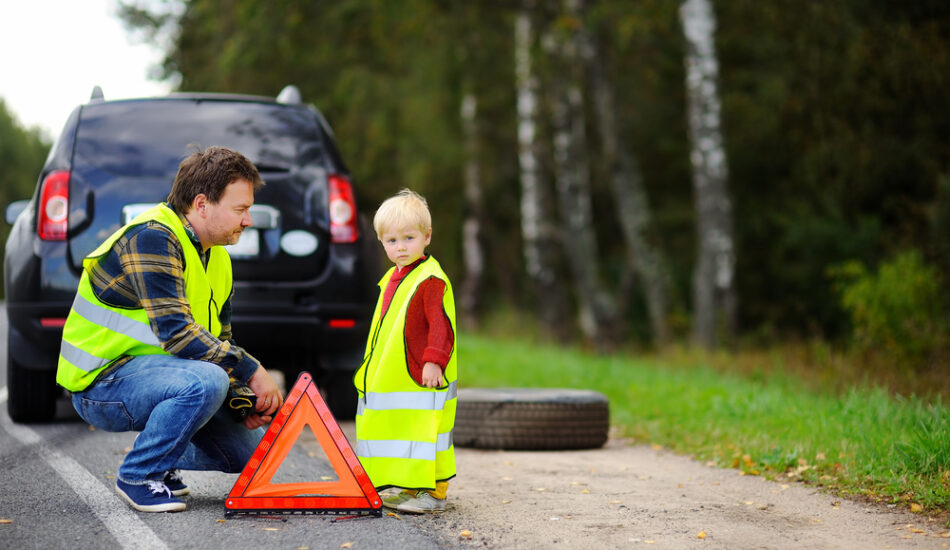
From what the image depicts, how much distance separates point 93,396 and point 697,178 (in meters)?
11.1

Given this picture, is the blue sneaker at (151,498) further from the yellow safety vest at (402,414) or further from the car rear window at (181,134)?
the car rear window at (181,134)

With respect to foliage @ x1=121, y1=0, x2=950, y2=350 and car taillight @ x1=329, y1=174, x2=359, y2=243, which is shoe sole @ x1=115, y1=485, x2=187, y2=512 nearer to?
car taillight @ x1=329, y1=174, x2=359, y2=243

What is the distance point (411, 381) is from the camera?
4.66 m

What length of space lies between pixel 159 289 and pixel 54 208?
2274 millimetres

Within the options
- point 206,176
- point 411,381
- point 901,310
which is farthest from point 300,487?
point 901,310

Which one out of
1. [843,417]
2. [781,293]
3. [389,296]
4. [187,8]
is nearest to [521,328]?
[781,293]

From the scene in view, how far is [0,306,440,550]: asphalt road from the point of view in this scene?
13.2 feet

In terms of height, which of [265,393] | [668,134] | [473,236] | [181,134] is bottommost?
[265,393]

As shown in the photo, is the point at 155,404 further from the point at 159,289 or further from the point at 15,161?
the point at 15,161

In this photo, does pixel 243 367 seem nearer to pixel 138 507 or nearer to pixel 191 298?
pixel 191 298

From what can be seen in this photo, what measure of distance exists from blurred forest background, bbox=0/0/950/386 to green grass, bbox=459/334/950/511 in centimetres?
292

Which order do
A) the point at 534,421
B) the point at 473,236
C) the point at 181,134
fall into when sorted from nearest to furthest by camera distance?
the point at 181,134
the point at 534,421
the point at 473,236

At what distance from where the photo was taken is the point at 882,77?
18.4m

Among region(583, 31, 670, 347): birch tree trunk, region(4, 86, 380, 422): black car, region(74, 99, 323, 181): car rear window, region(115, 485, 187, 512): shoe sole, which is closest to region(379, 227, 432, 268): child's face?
region(115, 485, 187, 512): shoe sole
